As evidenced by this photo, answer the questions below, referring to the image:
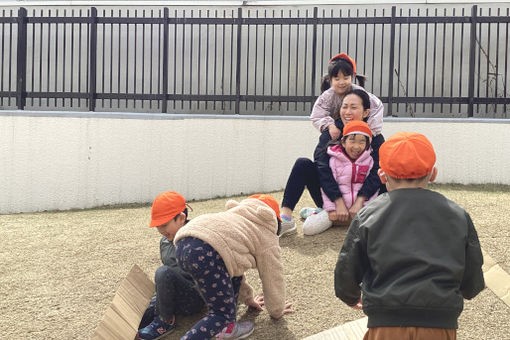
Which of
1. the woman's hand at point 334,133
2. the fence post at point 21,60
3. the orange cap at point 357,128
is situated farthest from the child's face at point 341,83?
the fence post at point 21,60

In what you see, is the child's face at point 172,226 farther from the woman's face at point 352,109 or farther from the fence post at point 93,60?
the fence post at point 93,60

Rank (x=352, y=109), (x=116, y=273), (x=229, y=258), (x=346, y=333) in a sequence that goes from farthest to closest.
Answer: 1. (x=352, y=109)
2. (x=116, y=273)
3. (x=229, y=258)
4. (x=346, y=333)

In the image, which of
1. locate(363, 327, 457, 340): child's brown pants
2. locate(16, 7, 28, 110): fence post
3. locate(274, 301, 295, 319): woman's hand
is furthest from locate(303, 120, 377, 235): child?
locate(16, 7, 28, 110): fence post

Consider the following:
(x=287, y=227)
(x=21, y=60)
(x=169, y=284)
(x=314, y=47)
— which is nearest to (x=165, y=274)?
(x=169, y=284)

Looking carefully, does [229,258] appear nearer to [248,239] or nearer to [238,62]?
[248,239]

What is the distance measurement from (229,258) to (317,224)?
2.03 m

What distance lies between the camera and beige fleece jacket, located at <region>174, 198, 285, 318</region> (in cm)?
334

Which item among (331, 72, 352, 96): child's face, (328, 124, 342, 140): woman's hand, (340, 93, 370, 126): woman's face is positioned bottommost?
(328, 124, 342, 140): woman's hand

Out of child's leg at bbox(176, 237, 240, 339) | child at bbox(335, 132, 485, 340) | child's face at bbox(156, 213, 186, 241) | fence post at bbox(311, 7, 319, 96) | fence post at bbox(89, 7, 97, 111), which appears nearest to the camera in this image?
child at bbox(335, 132, 485, 340)

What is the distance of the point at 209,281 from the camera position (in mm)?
3285

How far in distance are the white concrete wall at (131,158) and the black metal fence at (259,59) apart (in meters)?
0.71

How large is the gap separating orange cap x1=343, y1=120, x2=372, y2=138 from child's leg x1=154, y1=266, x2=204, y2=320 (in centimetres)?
210

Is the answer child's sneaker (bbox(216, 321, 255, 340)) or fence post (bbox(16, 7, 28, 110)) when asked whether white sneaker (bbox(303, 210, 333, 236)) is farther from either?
fence post (bbox(16, 7, 28, 110))

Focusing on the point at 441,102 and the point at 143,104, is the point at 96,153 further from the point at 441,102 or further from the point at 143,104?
the point at 441,102
